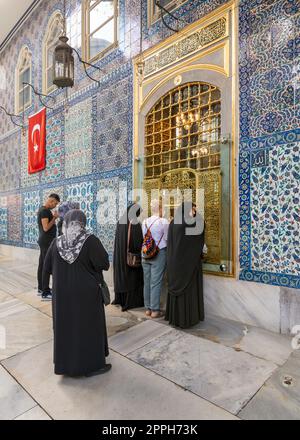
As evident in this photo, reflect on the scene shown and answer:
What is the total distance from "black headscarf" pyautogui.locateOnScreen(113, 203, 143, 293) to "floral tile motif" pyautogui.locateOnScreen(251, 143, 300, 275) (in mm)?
1323

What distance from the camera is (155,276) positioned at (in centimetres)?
323

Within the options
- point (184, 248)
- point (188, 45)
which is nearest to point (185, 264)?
point (184, 248)

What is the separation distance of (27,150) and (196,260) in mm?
5806

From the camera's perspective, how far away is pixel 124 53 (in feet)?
14.4

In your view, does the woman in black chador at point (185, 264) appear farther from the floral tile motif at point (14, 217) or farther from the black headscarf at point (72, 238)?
the floral tile motif at point (14, 217)

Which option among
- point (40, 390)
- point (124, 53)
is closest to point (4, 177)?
point (124, 53)

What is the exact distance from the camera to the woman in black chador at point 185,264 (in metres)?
2.89

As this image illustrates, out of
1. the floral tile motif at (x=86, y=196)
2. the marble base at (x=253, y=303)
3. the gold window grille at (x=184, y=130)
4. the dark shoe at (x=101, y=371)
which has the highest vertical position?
the gold window grille at (x=184, y=130)

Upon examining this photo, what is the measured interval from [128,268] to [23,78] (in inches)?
258

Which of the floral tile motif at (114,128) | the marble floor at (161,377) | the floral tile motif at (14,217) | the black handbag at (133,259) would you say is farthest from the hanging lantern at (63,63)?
the floral tile motif at (14,217)

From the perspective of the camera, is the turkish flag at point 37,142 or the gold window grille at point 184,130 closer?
the gold window grille at point 184,130

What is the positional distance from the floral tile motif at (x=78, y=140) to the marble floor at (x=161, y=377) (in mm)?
3009

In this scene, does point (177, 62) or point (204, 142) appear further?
point (177, 62)
